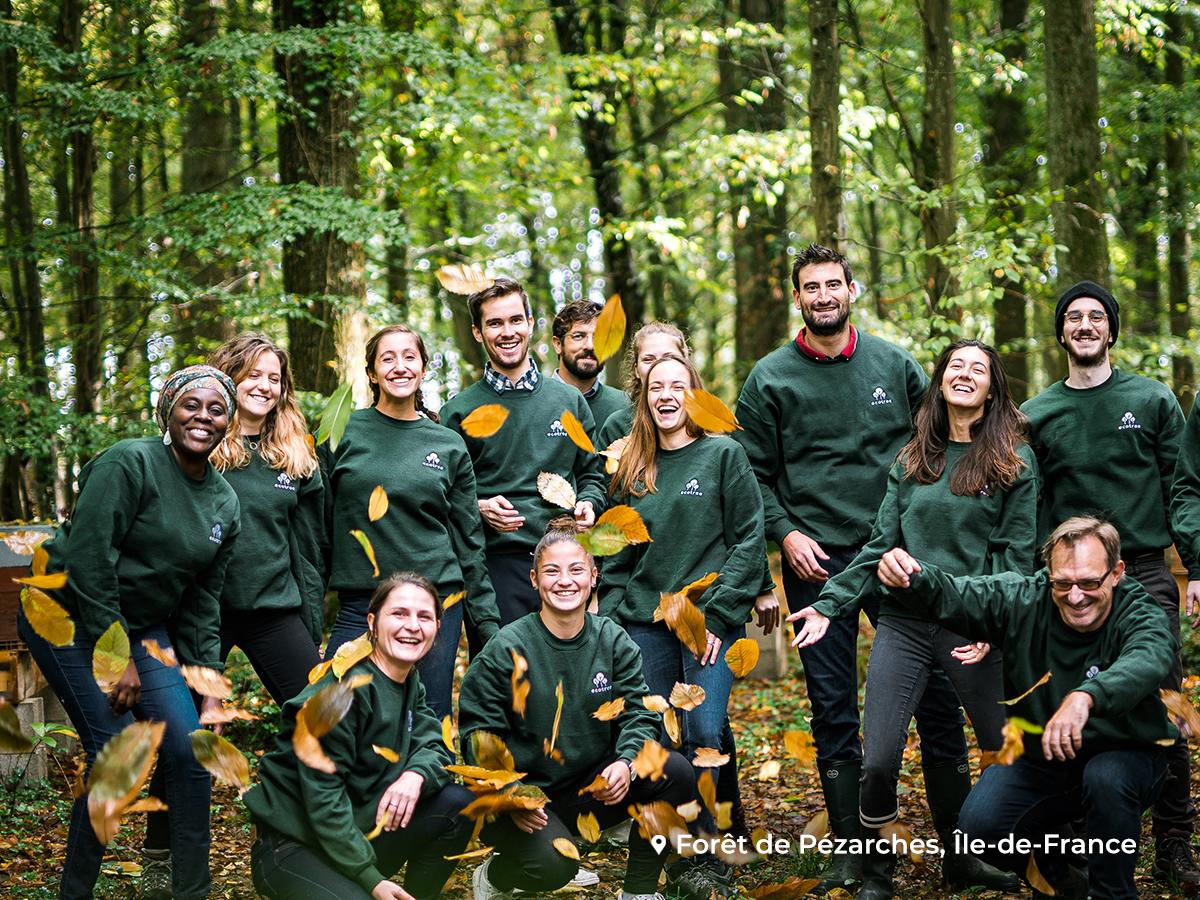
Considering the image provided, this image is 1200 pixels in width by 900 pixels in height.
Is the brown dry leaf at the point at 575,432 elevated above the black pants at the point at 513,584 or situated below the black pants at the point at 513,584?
above

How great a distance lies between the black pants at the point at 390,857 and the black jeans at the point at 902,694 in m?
1.46

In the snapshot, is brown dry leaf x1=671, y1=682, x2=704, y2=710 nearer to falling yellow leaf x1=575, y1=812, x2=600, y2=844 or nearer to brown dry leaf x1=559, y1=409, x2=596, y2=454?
falling yellow leaf x1=575, y1=812, x2=600, y2=844

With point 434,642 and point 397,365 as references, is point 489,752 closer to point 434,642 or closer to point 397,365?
point 434,642

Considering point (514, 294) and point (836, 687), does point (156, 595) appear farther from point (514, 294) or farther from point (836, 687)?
point (836, 687)

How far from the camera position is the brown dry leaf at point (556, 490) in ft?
15.6

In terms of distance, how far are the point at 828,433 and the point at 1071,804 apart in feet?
5.46

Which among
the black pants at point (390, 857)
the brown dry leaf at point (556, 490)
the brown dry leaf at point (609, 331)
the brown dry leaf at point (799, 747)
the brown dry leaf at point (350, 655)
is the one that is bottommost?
the black pants at point (390, 857)

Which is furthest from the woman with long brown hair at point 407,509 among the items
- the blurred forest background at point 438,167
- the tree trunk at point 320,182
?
the tree trunk at point 320,182

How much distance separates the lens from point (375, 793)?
381 cm

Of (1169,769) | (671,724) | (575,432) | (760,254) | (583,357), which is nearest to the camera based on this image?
(671,724)

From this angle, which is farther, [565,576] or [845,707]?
[845,707]

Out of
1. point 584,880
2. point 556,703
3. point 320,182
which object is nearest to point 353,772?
point 556,703

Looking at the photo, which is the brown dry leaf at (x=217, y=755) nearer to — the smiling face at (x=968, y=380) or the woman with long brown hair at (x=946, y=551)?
the woman with long brown hair at (x=946, y=551)

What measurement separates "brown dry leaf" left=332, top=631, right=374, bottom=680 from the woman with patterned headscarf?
528mm
